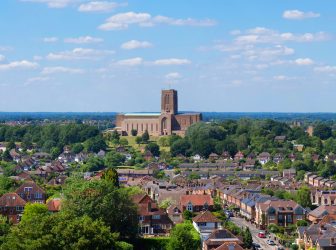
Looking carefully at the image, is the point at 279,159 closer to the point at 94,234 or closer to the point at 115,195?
the point at 115,195

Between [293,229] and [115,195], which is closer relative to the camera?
[115,195]

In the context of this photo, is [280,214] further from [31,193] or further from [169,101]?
[169,101]

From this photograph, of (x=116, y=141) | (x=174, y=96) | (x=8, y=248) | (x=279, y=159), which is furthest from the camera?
(x=174, y=96)

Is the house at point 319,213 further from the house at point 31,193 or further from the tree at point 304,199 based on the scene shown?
the house at point 31,193

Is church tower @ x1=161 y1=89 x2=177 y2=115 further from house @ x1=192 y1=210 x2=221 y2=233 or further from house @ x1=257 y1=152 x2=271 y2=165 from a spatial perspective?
house @ x1=192 y1=210 x2=221 y2=233

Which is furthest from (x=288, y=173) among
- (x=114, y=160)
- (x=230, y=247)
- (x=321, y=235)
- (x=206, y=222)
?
(x=230, y=247)

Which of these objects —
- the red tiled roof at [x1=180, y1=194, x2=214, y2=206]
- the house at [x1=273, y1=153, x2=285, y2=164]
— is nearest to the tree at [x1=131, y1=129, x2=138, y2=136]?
the house at [x1=273, y1=153, x2=285, y2=164]

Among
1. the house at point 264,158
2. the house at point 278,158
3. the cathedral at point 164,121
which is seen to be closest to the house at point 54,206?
→ the house at point 278,158

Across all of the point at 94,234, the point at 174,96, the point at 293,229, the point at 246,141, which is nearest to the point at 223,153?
the point at 246,141
